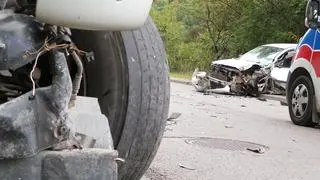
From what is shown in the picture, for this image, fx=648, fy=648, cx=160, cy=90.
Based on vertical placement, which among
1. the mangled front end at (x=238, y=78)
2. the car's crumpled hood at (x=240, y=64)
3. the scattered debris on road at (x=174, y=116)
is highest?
the scattered debris on road at (x=174, y=116)

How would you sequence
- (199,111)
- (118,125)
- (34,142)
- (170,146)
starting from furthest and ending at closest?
(199,111) < (170,146) < (118,125) < (34,142)

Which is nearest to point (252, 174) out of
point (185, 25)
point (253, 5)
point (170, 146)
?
point (170, 146)

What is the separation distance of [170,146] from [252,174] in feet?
4.93

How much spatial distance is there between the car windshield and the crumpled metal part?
18.7 m

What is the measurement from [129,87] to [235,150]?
182 inches

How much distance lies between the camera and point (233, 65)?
67.6ft

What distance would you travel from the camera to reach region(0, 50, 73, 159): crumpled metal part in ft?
6.65

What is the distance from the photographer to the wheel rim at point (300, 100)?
10812 mm

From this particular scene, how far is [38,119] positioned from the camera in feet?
Answer: 6.88

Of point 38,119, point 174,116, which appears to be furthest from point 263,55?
point 38,119

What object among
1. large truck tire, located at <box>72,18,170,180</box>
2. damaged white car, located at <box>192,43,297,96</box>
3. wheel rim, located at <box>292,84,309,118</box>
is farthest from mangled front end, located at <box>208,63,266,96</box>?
large truck tire, located at <box>72,18,170,180</box>

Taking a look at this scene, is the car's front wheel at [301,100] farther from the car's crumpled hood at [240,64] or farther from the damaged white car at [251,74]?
the car's crumpled hood at [240,64]

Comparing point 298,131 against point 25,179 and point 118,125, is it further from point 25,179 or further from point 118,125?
point 25,179

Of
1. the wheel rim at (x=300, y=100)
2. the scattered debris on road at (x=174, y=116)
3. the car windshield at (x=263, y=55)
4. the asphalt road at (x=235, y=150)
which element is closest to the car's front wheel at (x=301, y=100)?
the wheel rim at (x=300, y=100)
